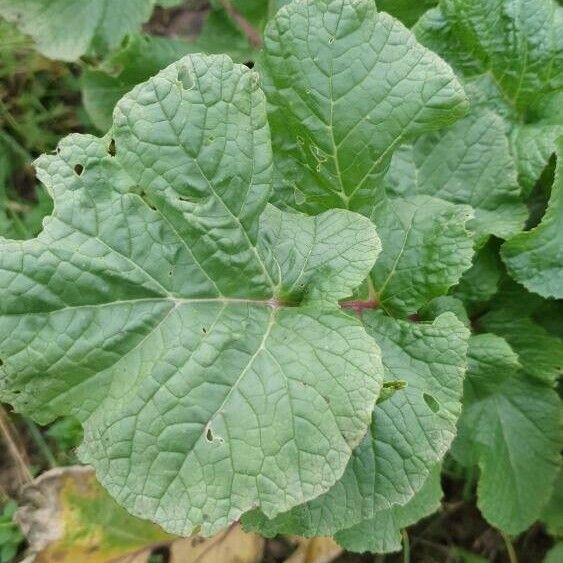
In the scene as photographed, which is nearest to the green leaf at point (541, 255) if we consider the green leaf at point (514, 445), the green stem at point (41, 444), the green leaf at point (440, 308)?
the green leaf at point (440, 308)

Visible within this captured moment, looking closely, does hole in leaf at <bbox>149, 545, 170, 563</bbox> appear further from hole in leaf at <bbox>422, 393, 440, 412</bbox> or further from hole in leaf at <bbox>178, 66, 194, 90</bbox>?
hole in leaf at <bbox>178, 66, 194, 90</bbox>

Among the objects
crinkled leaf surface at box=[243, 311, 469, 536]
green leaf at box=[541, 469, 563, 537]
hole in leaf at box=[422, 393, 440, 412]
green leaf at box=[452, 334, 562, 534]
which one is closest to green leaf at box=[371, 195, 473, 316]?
crinkled leaf surface at box=[243, 311, 469, 536]

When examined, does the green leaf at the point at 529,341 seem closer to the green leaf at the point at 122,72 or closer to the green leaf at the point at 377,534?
the green leaf at the point at 377,534

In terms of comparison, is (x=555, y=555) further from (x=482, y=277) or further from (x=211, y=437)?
(x=211, y=437)

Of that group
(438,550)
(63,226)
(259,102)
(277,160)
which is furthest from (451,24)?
(438,550)

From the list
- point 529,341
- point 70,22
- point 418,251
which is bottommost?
Answer: point 529,341

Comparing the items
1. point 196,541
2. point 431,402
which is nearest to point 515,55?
point 431,402
